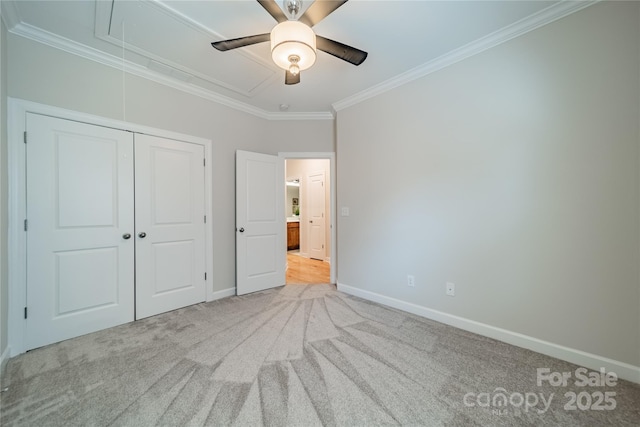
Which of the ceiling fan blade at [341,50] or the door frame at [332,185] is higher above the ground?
the ceiling fan blade at [341,50]

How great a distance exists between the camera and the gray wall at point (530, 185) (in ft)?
5.70

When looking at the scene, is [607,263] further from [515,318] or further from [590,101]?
[590,101]

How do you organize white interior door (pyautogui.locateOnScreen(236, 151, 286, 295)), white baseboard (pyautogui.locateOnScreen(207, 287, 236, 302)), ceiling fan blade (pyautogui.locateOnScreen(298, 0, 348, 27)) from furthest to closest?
white interior door (pyautogui.locateOnScreen(236, 151, 286, 295)) → white baseboard (pyautogui.locateOnScreen(207, 287, 236, 302)) → ceiling fan blade (pyautogui.locateOnScreen(298, 0, 348, 27))

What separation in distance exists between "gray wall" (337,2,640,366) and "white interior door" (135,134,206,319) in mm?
2383

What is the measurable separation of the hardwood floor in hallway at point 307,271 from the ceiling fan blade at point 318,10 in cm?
342

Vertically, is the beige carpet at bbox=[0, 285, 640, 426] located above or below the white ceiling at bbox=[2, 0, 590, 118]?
below

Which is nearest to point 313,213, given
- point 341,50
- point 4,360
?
point 341,50

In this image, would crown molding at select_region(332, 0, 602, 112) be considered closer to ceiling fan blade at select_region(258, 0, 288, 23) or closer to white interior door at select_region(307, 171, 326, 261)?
ceiling fan blade at select_region(258, 0, 288, 23)

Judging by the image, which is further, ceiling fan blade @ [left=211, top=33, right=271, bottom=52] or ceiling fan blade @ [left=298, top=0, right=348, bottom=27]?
→ ceiling fan blade @ [left=211, top=33, right=271, bottom=52]

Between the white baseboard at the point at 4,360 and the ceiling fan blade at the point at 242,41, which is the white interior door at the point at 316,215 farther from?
the white baseboard at the point at 4,360

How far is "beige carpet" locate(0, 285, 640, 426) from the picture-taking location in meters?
1.41

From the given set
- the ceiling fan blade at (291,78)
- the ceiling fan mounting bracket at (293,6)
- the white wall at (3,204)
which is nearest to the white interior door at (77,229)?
the white wall at (3,204)

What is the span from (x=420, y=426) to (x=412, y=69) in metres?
3.11

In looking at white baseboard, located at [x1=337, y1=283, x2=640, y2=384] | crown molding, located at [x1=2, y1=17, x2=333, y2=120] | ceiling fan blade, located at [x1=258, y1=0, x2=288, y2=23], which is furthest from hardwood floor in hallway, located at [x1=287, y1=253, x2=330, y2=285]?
ceiling fan blade, located at [x1=258, y1=0, x2=288, y2=23]
